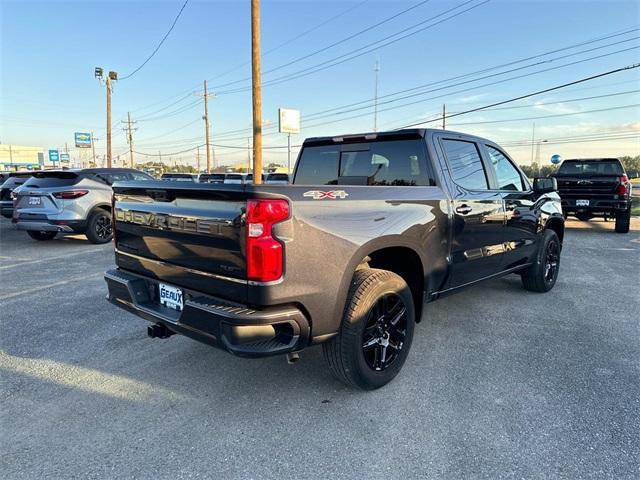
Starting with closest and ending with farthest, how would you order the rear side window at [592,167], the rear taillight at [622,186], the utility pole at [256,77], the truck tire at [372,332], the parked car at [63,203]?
the truck tire at [372,332], the parked car at [63,203], the rear taillight at [622,186], the rear side window at [592,167], the utility pole at [256,77]

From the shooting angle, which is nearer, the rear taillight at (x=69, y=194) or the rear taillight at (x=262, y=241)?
the rear taillight at (x=262, y=241)

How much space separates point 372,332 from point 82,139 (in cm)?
6076

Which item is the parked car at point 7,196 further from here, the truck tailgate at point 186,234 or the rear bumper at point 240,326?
the rear bumper at point 240,326

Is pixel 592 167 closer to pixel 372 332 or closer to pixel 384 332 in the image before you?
pixel 384 332

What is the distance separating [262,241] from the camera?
2.28 m

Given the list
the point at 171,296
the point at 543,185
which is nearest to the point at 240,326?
the point at 171,296

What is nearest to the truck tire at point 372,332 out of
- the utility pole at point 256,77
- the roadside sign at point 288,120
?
the utility pole at point 256,77

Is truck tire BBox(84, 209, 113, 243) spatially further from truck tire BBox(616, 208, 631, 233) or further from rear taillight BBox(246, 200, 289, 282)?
truck tire BBox(616, 208, 631, 233)

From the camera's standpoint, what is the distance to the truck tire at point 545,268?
5.30 m

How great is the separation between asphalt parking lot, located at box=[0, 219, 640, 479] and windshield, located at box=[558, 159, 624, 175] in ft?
27.6

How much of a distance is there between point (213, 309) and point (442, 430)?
1549 mm

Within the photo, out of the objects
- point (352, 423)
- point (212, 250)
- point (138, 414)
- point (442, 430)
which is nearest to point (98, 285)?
point (138, 414)

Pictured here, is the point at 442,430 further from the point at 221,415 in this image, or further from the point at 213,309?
the point at 213,309

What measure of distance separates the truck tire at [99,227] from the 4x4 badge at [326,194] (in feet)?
26.1
